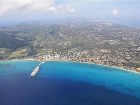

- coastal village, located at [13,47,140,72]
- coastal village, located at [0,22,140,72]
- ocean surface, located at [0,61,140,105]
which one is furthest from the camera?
coastal village, located at [0,22,140,72]

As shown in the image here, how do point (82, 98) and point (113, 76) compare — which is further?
point (113, 76)

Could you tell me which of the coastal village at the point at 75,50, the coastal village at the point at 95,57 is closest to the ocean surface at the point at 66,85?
the coastal village at the point at 95,57

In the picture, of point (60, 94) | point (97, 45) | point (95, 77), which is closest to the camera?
point (60, 94)

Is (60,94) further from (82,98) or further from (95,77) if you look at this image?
(95,77)

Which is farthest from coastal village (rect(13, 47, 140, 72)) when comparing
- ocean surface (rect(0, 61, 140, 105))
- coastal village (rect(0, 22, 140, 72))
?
ocean surface (rect(0, 61, 140, 105))

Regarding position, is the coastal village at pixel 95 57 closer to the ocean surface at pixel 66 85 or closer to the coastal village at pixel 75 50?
the coastal village at pixel 75 50

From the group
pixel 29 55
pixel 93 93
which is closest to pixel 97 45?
pixel 29 55

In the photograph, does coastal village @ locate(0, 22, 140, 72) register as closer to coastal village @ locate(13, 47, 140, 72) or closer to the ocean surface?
coastal village @ locate(13, 47, 140, 72)

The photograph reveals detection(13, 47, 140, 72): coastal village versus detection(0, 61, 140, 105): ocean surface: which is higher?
detection(0, 61, 140, 105): ocean surface
